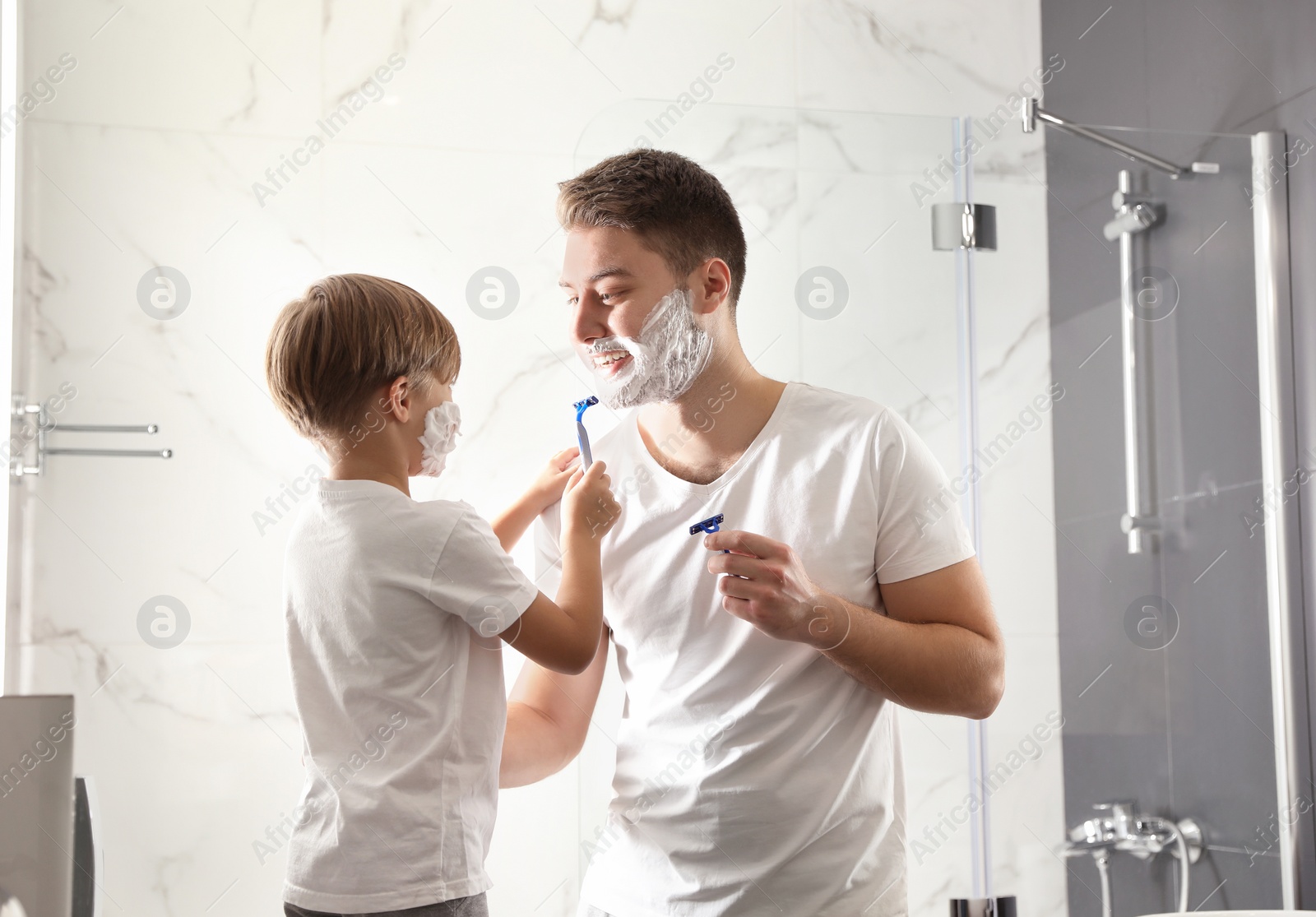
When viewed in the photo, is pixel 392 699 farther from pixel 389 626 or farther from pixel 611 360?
pixel 611 360

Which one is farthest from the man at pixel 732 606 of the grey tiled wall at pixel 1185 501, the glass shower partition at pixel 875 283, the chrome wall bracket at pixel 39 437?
the chrome wall bracket at pixel 39 437

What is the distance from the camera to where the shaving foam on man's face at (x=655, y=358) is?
104cm

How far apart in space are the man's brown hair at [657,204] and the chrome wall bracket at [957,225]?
36 centimetres

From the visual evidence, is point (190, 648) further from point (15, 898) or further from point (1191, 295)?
point (1191, 295)

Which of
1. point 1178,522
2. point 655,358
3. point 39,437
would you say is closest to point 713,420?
point 655,358

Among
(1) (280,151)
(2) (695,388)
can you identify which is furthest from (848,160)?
(1) (280,151)

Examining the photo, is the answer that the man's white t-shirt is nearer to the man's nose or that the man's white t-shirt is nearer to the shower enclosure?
the man's nose

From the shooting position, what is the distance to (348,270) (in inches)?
64.5

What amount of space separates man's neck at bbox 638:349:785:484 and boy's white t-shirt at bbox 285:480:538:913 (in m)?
0.22

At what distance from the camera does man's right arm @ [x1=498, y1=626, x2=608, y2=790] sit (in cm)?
105

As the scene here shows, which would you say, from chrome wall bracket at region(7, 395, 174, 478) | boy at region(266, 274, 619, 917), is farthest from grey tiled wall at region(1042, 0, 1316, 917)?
chrome wall bracket at region(7, 395, 174, 478)

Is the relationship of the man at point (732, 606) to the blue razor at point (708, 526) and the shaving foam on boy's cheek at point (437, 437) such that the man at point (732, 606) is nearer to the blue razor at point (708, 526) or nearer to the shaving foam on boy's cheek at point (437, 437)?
the blue razor at point (708, 526)

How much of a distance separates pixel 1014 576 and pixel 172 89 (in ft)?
4.49

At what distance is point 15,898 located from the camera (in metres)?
0.74
